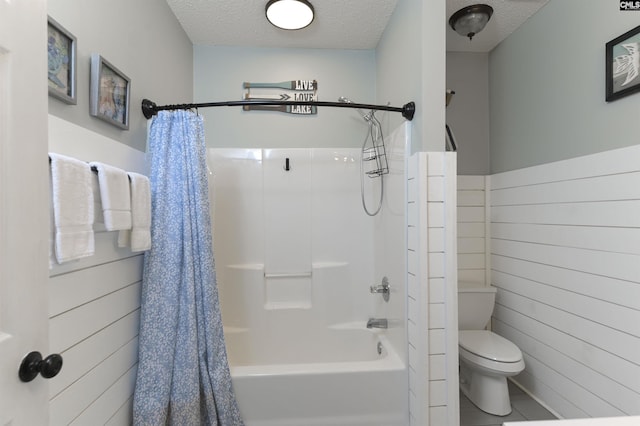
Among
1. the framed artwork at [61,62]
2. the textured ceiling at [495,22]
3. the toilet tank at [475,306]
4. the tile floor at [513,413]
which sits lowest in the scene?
Answer: the tile floor at [513,413]

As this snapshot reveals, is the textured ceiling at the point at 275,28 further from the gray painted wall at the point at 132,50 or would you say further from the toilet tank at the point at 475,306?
the toilet tank at the point at 475,306

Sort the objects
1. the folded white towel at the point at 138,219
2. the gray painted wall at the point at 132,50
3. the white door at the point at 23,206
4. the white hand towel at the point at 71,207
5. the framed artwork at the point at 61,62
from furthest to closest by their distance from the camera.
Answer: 1. the folded white towel at the point at 138,219
2. the gray painted wall at the point at 132,50
3. the framed artwork at the point at 61,62
4. the white hand towel at the point at 71,207
5. the white door at the point at 23,206

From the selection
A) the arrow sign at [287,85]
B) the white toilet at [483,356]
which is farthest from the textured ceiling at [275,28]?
the white toilet at [483,356]

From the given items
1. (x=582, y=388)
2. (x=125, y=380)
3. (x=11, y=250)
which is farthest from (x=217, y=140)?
(x=582, y=388)

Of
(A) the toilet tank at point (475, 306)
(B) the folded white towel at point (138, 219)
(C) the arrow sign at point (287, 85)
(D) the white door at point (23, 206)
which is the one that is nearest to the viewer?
(D) the white door at point (23, 206)

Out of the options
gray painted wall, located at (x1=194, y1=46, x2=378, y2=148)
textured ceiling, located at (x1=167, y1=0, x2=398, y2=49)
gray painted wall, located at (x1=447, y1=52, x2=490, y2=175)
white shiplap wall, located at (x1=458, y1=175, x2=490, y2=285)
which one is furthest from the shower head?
white shiplap wall, located at (x1=458, y1=175, x2=490, y2=285)

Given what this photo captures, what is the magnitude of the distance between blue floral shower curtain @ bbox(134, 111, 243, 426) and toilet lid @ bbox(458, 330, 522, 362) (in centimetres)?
142

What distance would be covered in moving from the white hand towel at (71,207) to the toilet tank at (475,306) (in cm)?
224

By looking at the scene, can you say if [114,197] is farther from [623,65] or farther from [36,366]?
[623,65]

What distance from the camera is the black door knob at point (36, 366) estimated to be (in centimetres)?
70

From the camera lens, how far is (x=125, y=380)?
A: 1451mm

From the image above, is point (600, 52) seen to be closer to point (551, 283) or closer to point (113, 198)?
point (551, 283)

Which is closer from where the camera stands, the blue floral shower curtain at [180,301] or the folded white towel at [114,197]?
the folded white towel at [114,197]

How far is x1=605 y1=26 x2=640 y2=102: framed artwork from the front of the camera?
1.48m
